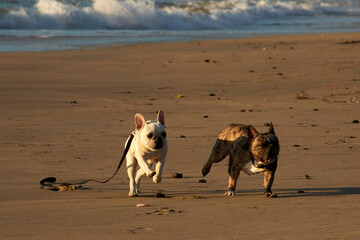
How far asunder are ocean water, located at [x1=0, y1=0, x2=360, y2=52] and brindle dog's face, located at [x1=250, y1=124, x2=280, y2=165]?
1987 cm

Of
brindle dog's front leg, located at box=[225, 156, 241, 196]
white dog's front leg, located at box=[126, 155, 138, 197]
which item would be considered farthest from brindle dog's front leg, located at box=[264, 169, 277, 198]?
white dog's front leg, located at box=[126, 155, 138, 197]

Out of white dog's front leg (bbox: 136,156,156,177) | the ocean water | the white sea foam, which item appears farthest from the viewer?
the white sea foam

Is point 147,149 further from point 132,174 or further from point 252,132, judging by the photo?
point 252,132

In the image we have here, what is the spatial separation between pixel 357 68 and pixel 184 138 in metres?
10.7

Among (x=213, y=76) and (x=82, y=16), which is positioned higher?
(x=82, y=16)

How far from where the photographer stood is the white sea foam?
128 feet

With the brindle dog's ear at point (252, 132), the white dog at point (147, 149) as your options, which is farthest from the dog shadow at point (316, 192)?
the white dog at point (147, 149)

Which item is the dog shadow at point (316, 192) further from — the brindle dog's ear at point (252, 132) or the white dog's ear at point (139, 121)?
the white dog's ear at point (139, 121)

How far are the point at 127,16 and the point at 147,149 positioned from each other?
119 feet

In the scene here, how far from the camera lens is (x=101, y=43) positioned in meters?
29.3

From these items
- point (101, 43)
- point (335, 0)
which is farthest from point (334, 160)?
point (335, 0)

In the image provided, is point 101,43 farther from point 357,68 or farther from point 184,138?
point 184,138

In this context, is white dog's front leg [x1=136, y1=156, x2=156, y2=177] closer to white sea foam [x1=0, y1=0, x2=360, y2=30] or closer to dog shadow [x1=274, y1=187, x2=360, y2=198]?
dog shadow [x1=274, y1=187, x2=360, y2=198]

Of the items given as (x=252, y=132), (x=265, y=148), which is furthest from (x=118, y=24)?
(x=265, y=148)
